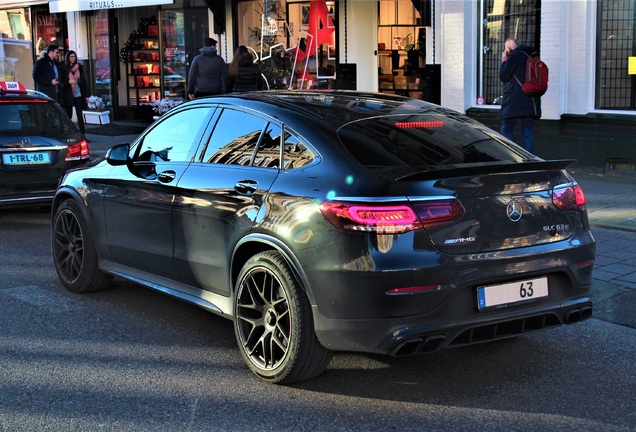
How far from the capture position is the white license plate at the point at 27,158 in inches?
370

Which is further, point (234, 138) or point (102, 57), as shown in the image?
point (102, 57)

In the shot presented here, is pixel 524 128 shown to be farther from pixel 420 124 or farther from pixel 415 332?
pixel 415 332

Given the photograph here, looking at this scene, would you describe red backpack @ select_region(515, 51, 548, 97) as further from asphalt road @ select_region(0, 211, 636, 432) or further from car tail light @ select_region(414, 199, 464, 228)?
car tail light @ select_region(414, 199, 464, 228)

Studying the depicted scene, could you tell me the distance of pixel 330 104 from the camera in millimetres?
5188

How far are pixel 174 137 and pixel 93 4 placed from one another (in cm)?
1422

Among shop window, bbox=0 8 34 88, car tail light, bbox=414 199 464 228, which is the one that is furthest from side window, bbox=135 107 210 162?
shop window, bbox=0 8 34 88

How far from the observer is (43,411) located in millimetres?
4324

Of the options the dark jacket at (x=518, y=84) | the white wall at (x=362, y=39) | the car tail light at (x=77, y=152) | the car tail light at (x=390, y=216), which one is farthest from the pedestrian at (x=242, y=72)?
the car tail light at (x=390, y=216)

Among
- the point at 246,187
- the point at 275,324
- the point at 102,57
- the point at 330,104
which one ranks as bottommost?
the point at 275,324

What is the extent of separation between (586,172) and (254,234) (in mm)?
8644

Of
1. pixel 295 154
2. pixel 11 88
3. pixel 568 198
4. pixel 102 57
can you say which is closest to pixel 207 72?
pixel 11 88

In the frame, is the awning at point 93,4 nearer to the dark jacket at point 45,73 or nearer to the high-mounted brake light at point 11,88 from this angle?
the dark jacket at point 45,73

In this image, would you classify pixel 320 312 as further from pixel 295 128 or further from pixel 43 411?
pixel 43 411

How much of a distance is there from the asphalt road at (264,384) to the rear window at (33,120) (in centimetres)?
405
